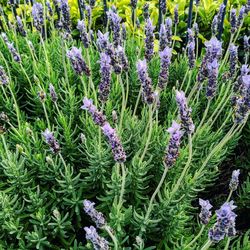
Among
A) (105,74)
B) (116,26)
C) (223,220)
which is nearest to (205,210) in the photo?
(223,220)

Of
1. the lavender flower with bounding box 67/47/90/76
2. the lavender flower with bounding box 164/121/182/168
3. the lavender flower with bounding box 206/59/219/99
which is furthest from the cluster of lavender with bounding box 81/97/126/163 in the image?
the lavender flower with bounding box 206/59/219/99

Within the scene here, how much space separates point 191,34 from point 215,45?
59 centimetres

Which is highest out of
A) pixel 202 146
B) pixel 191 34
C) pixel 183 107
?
pixel 183 107

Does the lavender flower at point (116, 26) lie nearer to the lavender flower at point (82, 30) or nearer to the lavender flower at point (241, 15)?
the lavender flower at point (82, 30)

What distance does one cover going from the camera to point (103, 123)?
4.15 ft

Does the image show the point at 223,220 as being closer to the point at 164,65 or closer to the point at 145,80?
the point at 145,80

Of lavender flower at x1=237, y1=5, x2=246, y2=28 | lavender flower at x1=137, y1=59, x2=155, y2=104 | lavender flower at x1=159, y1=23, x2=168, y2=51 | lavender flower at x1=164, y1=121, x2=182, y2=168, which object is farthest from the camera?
lavender flower at x1=237, y1=5, x2=246, y2=28

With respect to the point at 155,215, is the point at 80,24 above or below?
above

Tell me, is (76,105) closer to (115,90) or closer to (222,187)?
(115,90)

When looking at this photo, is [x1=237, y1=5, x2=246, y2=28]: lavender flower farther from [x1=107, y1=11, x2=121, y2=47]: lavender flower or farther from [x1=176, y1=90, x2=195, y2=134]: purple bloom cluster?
[x1=176, y1=90, x2=195, y2=134]: purple bloom cluster

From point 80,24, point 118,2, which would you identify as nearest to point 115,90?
point 80,24

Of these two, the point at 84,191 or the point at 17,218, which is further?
the point at 84,191

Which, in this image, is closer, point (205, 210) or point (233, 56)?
point (205, 210)

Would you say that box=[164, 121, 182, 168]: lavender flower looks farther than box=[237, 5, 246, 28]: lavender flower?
No
